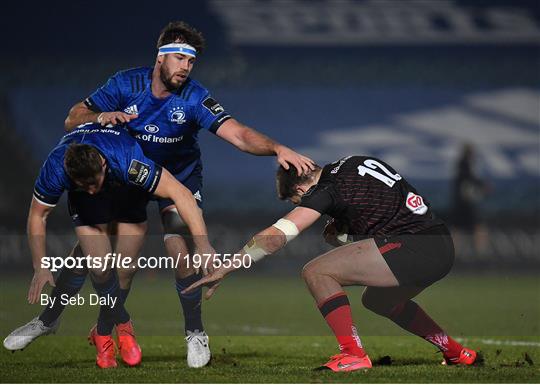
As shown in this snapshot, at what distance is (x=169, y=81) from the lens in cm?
811

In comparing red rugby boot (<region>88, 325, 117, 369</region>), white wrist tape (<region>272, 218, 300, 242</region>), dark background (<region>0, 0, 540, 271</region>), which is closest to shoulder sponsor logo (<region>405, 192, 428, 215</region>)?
white wrist tape (<region>272, 218, 300, 242</region>)

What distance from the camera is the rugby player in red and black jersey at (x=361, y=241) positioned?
7.00m

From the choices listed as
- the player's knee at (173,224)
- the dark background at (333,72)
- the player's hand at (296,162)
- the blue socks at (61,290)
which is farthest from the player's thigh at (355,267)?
the dark background at (333,72)

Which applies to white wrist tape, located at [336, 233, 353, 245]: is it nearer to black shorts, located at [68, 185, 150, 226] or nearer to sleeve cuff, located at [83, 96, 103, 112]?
black shorts, located at [68, 185, 150, 226]

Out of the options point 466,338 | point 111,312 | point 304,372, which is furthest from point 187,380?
point 466,338

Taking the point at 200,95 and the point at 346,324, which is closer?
the point at 346,324

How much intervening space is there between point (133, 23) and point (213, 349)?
14.8m

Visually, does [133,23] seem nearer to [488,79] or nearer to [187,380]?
[488,79]

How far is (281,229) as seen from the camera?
22.7 feet

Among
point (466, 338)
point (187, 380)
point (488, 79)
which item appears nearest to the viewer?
point (187, 380)

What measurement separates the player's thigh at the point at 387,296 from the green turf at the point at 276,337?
0.43 metres

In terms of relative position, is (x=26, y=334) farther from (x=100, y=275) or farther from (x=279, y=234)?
(x=279, y=234)

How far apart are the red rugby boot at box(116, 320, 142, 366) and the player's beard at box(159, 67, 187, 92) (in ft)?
6.20

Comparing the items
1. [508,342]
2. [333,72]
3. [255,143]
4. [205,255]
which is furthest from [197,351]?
[333,72]
